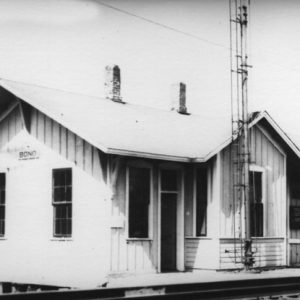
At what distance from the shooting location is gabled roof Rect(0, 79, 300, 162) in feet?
51.9

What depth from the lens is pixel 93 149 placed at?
16.0 meters

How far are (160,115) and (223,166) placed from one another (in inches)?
112

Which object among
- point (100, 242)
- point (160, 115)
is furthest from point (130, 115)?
point (100, 242)

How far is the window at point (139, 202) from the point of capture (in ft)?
53.3

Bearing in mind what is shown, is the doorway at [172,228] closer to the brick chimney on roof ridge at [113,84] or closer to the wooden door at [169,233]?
the wooden door at [169,233]

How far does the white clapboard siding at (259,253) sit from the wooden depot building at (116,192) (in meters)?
0.03

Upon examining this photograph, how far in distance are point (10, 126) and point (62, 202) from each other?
2.82 metres

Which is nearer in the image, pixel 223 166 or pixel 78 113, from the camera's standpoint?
pixel 78 113

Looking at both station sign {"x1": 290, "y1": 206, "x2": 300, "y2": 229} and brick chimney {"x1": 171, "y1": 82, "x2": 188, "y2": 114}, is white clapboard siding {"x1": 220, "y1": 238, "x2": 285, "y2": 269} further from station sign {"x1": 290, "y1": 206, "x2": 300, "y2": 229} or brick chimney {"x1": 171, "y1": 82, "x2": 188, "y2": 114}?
brick chimney {"x1": 171, "y1": 82, "x2": 188, "y2": 114}

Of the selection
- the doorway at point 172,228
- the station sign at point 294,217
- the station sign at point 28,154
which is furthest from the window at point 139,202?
the station sign at point 294,217

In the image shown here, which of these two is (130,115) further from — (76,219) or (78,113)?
(76,219)

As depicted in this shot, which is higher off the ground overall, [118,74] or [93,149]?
[118,74]

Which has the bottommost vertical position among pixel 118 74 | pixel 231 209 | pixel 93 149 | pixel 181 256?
pixel 181 256

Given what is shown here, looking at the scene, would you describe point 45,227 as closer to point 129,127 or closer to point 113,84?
point 129,127
